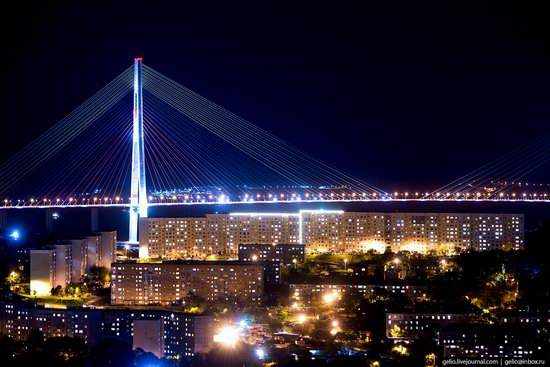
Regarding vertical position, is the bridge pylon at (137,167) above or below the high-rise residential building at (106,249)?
above

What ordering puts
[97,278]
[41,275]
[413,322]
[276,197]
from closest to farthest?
[413,322] → [41,275] → [97,278] → [276,197]

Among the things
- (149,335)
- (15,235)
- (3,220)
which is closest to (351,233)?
(15,235)

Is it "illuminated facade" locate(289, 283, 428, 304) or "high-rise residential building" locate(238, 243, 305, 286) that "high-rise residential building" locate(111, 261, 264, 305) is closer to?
"illuminated facade" locate(289, 283, 428, 304)

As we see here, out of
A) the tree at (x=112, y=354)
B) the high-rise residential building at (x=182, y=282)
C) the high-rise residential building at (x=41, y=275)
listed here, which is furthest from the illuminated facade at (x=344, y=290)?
the high-rise residential building at (x=41, y=275)

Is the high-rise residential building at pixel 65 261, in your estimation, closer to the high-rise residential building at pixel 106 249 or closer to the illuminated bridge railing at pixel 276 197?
the high-rise residential building at pixel 106 249

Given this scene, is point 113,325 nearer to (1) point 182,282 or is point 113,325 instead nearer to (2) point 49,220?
(1) point 182,282
